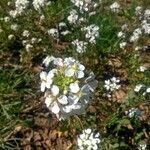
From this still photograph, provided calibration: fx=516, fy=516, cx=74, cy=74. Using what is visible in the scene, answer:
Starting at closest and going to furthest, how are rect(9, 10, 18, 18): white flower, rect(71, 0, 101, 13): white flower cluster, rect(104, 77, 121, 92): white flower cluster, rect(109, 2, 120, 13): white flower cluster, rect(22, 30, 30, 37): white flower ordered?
rect(104, 77, 121, 92): white flower cluster
rect(22, 30, 30, 37): white flower
rect(71, 0, 101, 13): white flower cluster
rect(9, 10, 18, 18): white flower
rect(109, 2, 120, 13): white flower cluster

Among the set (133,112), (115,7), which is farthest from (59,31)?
(133,112)

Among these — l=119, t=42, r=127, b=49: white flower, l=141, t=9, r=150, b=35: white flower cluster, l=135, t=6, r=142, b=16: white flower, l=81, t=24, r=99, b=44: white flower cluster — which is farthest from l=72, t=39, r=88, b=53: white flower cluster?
l=135, t=6, r=142, b=16: white flower

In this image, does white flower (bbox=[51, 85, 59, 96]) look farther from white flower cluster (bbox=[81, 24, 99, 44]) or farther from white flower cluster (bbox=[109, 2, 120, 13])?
white flower cluster (bbox=[109, 2, 120, 13])

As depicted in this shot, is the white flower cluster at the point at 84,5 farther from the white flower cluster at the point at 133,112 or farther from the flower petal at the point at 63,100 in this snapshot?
the flower petal at the point at 63,100

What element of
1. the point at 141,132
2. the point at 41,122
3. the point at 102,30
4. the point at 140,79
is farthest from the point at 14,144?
the point at 102,30

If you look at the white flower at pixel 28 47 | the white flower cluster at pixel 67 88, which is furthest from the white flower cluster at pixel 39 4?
the white flower cluster at pixel 67 88

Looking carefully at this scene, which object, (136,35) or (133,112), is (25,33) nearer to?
(136,35)
